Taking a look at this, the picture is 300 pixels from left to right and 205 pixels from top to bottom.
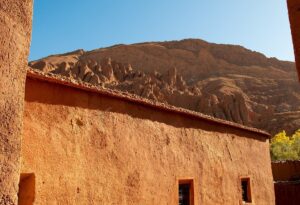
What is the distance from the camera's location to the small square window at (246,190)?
40.3 ft

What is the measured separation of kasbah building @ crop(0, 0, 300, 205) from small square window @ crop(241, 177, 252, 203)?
24.1 inches

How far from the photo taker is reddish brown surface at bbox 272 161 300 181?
62.8ft

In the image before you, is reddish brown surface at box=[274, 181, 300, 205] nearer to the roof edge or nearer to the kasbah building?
the kasbah building

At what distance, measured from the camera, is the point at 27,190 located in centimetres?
592

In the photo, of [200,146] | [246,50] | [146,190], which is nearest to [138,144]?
[146,190]

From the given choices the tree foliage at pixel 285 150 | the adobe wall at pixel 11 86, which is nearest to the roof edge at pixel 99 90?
the adobe wall at pixel 11 86

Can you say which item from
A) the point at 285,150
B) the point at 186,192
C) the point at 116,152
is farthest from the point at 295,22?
the point at 285,150

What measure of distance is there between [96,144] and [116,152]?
640 millimetres

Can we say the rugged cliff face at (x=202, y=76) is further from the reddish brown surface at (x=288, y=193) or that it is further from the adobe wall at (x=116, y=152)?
the adobe wall at (x=116, y=152)

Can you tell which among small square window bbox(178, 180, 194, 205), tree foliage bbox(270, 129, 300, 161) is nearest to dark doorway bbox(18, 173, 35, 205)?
small square window bbox(178, 180, 194, 205)

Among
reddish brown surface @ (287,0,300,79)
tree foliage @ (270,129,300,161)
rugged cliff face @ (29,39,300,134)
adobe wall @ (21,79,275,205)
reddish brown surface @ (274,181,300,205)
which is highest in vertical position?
rugged cliff face @ (29,39,300,134)

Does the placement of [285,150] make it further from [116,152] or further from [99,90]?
[99,90]

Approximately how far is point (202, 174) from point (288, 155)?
22920mm

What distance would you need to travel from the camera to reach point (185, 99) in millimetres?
41875
